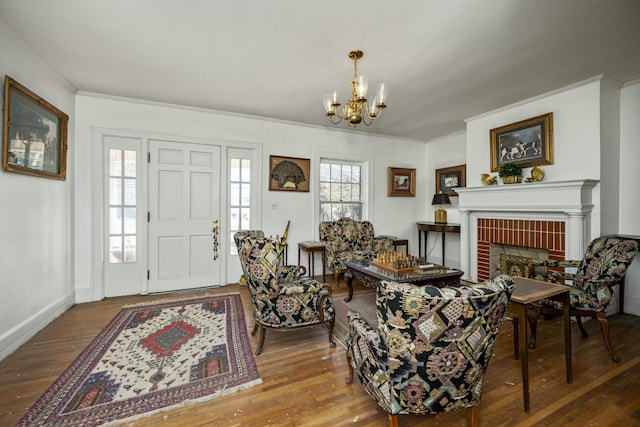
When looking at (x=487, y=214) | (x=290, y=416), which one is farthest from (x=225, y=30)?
(x=487, y=214)

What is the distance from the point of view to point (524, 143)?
11.7 feet

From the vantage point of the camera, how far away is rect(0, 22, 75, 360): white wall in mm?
2230

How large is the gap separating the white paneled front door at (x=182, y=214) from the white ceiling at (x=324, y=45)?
81cm

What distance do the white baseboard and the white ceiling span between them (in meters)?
2.48

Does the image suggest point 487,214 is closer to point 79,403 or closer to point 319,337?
point 319,337

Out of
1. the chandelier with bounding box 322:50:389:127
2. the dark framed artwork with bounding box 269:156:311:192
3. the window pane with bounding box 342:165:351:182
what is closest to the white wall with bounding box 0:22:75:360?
the dark framed artwork with bounding box 269:156:311:192

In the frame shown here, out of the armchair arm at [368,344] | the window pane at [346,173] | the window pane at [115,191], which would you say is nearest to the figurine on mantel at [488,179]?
the window pane at [346,173]

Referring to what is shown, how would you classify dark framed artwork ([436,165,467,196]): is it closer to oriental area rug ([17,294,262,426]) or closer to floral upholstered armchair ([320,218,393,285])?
floral upholstered armchair ([320,218,393,285])

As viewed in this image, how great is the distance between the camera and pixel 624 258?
7.48 feet

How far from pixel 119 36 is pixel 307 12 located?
64.0 inches

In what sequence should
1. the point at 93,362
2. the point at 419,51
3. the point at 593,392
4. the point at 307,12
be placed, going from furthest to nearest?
1. the point at 419,51
2. the point at 93,362
3. the point at 307,12
4. the point at 593,392

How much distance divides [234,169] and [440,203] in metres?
3.67

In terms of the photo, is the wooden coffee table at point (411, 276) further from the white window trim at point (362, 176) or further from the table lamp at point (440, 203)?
the table lamp at point (440, 203)

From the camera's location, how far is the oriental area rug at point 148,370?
1621mm
